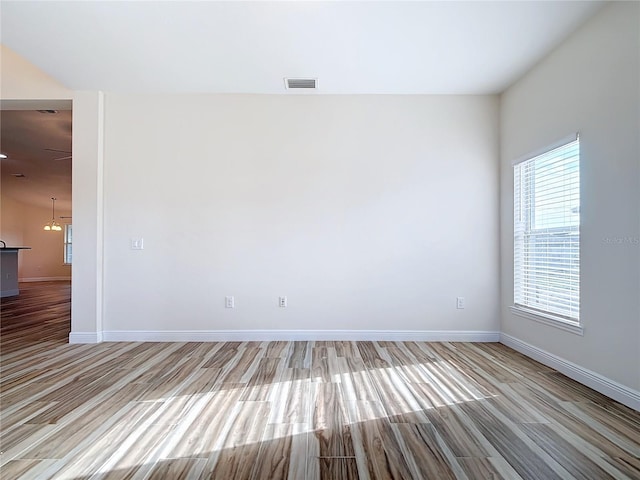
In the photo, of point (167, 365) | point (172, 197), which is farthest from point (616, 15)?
point (167, 365)

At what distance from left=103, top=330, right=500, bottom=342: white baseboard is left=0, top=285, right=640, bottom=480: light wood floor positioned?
414mm

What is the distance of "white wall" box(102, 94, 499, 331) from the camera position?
350 cm

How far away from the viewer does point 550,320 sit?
107 inches

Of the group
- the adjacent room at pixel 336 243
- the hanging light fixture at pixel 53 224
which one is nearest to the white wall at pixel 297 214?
the adjacent room at pixel 336 243

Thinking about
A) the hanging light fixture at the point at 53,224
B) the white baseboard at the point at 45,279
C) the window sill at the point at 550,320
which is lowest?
the white baseboard at the point at 45,279

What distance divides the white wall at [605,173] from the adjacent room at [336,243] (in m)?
0.02

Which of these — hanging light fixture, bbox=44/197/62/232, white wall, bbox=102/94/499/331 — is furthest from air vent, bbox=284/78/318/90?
hanging light fixture, bbox=44/197/62/232

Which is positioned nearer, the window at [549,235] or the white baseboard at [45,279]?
the window at [549,235]

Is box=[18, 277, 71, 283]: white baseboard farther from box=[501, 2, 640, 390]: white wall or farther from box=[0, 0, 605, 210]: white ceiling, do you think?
box=[501, 2, 640, 390]: white wall

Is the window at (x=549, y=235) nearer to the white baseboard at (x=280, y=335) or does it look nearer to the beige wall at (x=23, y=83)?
the white baseboard at (x=280, y=335)

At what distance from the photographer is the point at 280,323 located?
3.50m

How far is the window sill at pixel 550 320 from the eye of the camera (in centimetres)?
246

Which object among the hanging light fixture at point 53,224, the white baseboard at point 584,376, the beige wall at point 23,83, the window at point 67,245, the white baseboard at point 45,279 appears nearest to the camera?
the white baseboard at point 584,376

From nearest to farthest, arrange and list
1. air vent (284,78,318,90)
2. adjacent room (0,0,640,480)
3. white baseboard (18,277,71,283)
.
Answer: adjacent room (0,0,640,480) → air vent (284,78,318,90) → white baseboard (18,277,71,283)
